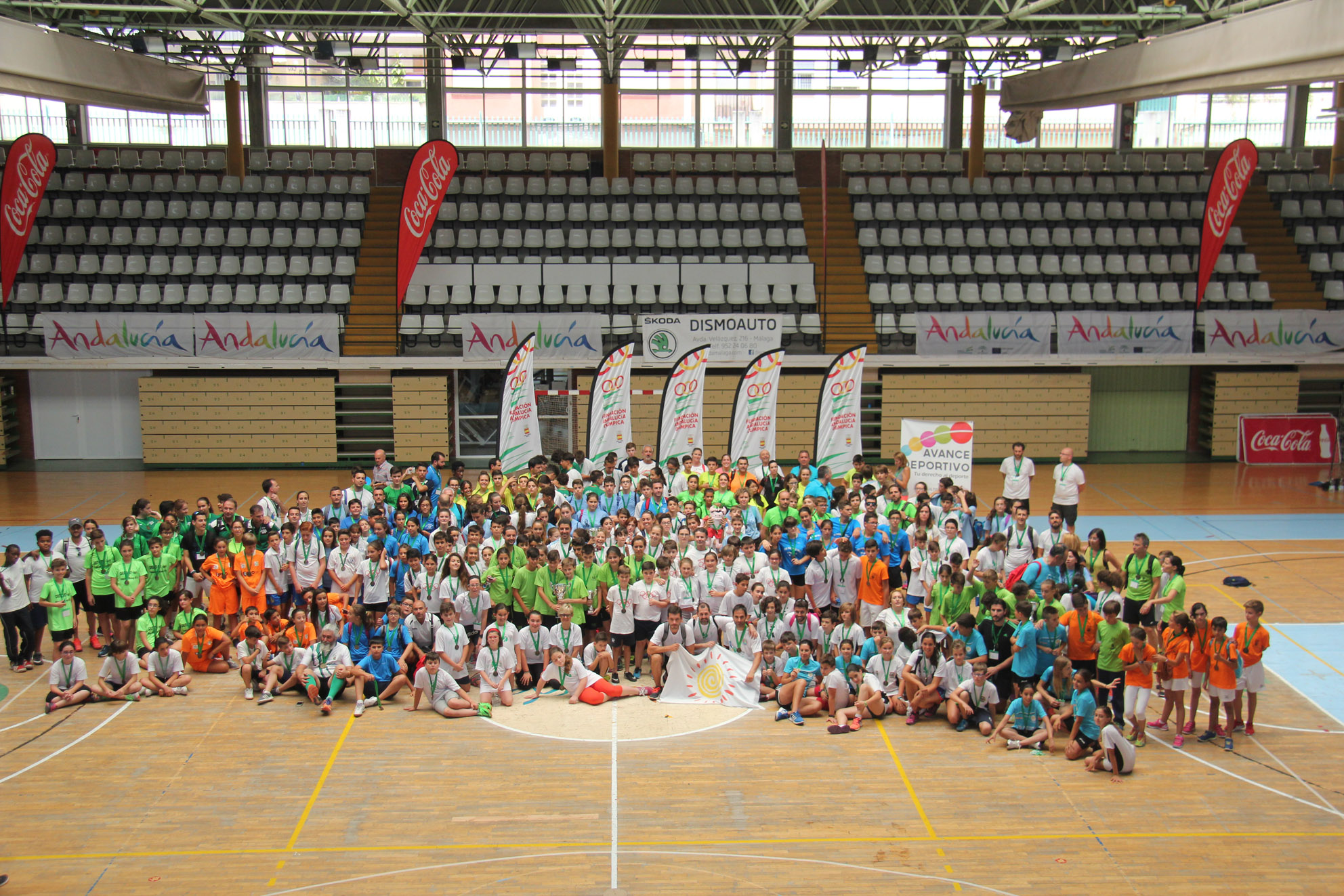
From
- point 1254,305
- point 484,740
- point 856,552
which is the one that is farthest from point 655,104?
point 484,740

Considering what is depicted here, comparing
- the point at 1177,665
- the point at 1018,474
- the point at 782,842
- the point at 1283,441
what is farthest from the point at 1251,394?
the point at 782,842

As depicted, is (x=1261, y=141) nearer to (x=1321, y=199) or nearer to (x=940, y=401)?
(x=1321, y=199)

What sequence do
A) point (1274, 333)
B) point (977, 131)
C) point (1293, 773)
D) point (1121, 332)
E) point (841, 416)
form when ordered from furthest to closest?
point (977, 131)
point (1274, 333)
point (1121, 332)
point (841, 416)
point (1293, 773)

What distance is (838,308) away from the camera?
2406 cm

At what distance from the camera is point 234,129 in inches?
1011

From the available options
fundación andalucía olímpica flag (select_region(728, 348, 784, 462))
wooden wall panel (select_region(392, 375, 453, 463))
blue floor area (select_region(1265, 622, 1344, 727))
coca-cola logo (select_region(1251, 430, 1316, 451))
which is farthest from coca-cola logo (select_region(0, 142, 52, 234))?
coca-cola logo (select_region(1251, 430, 1316, 451))

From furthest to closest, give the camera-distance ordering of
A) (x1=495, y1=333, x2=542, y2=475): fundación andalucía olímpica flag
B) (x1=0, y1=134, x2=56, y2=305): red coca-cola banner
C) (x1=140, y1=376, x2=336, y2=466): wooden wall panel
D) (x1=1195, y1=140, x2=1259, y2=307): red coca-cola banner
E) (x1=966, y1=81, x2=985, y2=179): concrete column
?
(x1=966, y1=81, x2=985, y2=179): concrete column
(x1=140, y1=376, x2=336, y2=466): wooden wall panel
(x1=1195, y1=140, x2=1259, y2=307): red coca-cola banner
(x1=0, y1=134, x2=56, y2=305): red coca-cola banner
(x1=495, y1=333, x2=542, y2=475): fundación andalucía olímpica flag

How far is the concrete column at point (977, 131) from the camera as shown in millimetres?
26891

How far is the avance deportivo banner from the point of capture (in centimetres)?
1538

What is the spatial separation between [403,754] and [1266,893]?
719 centimetres

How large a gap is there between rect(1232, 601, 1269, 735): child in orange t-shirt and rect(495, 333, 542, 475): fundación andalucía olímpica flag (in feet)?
33.2

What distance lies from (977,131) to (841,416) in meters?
13.5

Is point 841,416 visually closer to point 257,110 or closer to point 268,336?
point 268,336

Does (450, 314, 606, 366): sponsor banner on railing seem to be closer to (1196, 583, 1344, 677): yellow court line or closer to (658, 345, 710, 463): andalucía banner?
(658, 345, 710, 463): andalucía banner
